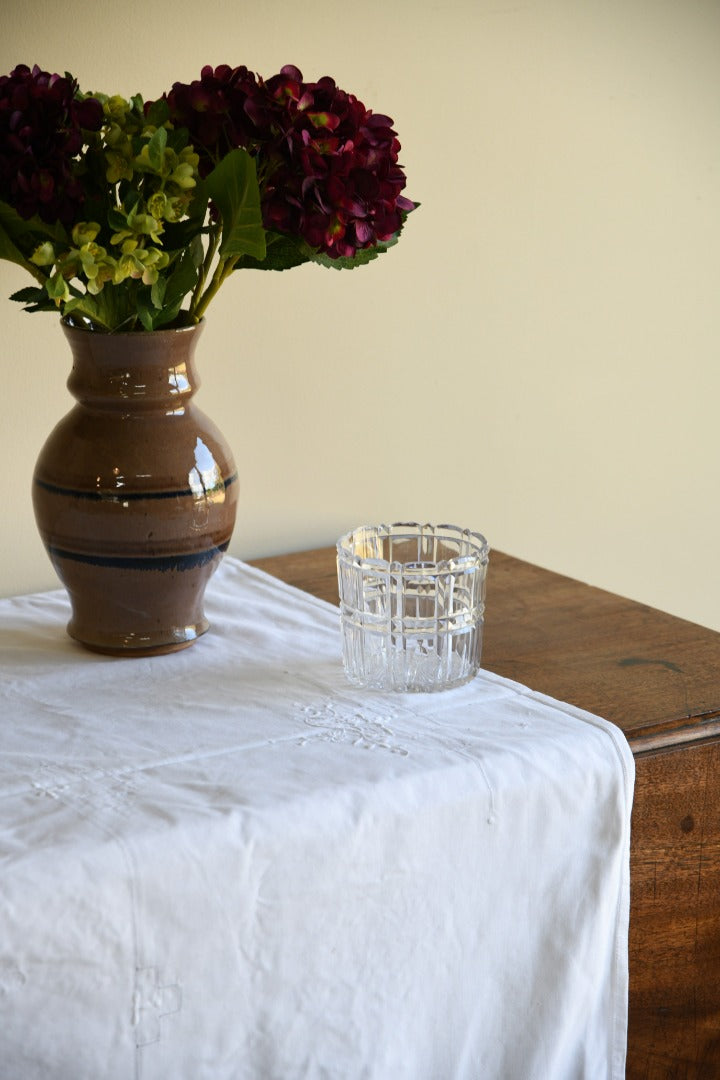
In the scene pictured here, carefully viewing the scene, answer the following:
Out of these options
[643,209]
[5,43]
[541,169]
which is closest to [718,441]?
[643,209]

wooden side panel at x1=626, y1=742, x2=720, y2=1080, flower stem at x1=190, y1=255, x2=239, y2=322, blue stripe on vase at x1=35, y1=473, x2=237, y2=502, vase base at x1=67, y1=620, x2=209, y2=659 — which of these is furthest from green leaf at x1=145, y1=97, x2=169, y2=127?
wooden side panel at x1=626, y1=742, x2=720, y2=1080

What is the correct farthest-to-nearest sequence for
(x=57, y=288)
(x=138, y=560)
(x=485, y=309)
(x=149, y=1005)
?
1. (x=485, y=309)
2. (x=138, y=560)
3. (x=57, y=288)
4. (x=149, y=1005)

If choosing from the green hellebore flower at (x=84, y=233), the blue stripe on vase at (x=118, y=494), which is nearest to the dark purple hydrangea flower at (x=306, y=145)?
the green hellebore flower at (x=84, y=233)

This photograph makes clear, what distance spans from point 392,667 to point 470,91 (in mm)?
796

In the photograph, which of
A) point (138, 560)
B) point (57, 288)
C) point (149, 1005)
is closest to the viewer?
point (149, 1005)

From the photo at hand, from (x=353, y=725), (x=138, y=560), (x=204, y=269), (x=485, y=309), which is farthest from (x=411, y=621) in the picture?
(x=485, y=309)

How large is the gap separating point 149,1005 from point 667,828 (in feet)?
1.41

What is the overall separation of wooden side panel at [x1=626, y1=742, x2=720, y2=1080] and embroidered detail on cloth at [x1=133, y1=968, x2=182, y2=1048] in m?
0.38

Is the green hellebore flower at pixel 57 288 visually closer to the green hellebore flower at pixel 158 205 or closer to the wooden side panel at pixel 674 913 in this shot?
the green hellebore flower at pixel 158 205

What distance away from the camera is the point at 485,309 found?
1517 millimetres

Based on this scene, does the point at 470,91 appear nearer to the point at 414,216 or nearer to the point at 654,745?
Answer: the point at 414,216

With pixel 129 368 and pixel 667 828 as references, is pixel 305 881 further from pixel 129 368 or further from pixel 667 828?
pixel 129 368

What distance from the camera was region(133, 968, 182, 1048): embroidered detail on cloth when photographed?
702 mm

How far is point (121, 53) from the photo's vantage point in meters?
1.24
